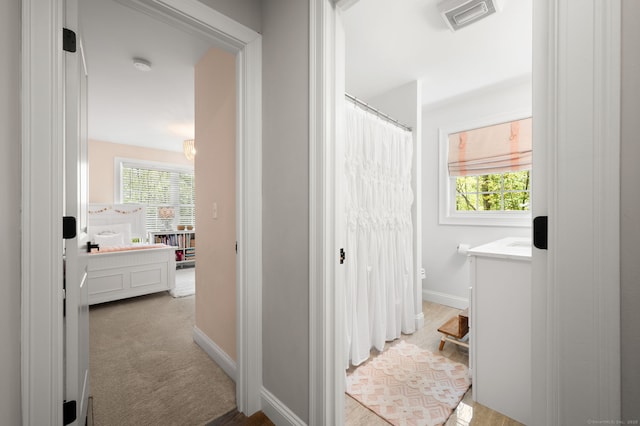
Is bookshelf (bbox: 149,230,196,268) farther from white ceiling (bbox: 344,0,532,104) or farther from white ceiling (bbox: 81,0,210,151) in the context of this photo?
white ceiling (bbox: 344,0,532,104)

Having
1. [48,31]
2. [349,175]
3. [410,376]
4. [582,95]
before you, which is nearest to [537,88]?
[582,95]

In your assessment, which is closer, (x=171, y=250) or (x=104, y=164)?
(x=171, y=250)

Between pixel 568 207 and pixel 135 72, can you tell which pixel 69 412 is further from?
pixel 135 72

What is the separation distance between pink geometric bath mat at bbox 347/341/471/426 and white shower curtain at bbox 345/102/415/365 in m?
0.16

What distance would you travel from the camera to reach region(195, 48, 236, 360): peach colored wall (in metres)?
1.90

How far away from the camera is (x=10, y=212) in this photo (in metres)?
0.91

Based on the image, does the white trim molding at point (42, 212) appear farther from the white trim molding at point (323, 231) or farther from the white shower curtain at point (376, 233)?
the white shower curtain at point (376, 233)

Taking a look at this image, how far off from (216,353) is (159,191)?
5.17 metres

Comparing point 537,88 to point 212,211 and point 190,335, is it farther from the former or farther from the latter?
point 190,335

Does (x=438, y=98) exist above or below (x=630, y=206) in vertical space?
above

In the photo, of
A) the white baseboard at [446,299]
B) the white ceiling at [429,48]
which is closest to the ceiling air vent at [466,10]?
the white ceiling at [429,48]

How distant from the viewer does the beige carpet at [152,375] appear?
156cm

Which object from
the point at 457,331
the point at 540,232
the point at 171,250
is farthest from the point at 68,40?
the point at 171,250

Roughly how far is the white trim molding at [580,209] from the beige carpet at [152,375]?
5.40 ft
